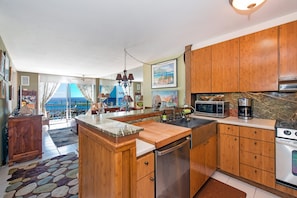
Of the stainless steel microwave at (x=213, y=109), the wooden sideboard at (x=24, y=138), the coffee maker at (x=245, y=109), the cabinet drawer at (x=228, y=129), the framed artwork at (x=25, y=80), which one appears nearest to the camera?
the cabinet drawer at (x=228, y=129)

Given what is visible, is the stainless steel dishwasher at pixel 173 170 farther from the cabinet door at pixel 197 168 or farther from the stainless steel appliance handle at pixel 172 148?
the cabinet door at pixel 197 168

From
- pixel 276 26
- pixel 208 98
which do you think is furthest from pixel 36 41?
pixel 276 26

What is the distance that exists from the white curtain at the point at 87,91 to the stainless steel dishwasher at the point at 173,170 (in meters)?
7.92

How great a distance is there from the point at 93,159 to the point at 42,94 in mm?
7385

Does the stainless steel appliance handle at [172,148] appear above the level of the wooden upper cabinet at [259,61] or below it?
below

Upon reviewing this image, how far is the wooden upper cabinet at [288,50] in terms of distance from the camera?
2.00 meters

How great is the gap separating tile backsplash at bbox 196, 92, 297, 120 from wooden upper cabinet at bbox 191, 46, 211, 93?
627 mm

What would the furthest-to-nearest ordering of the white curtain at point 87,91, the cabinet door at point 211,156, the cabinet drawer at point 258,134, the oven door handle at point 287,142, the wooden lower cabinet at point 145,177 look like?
the white curtain at point 87,91
the cabinet door at point 211,156
the cabinet drawer at point 258,134
the oven door handle at point 287,142
the wooden lower cabinet at point 145,177

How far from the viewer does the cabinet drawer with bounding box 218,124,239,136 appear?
Answer: 2.23 m

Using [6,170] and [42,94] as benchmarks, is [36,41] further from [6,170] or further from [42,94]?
[42,94]

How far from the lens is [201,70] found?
3.02 metres

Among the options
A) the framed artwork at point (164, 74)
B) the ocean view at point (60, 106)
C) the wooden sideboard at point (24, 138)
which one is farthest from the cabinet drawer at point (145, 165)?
the ocean view at point (60, 106)

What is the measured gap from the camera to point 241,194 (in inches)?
76.5

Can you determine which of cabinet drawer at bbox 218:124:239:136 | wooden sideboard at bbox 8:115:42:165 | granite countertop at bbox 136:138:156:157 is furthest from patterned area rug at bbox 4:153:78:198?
cabinet drawer at bbox 218:124:239:136
